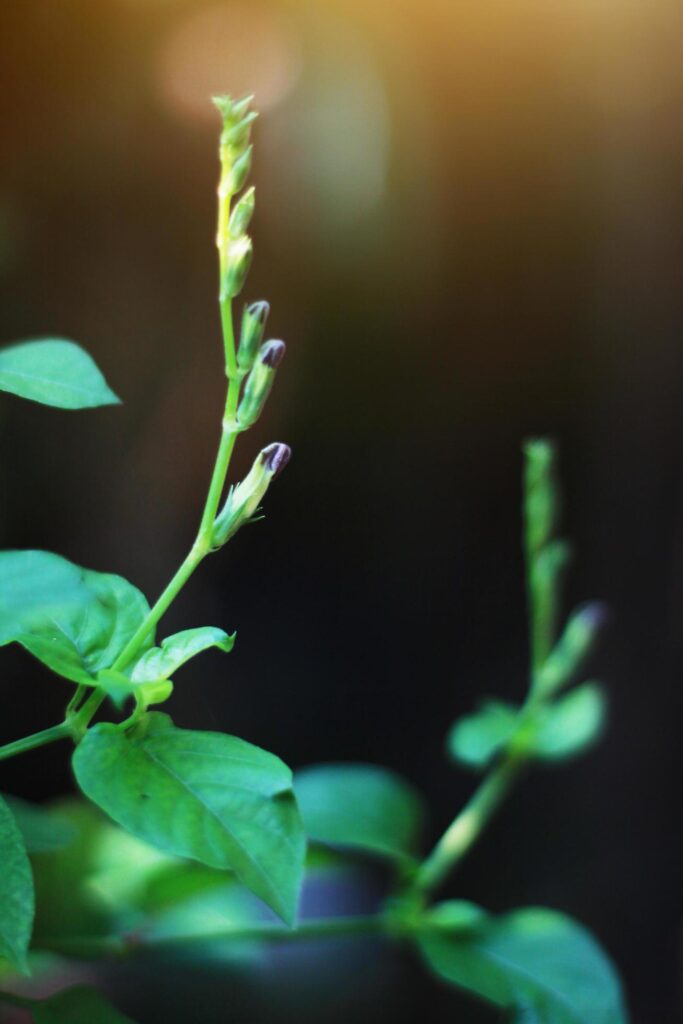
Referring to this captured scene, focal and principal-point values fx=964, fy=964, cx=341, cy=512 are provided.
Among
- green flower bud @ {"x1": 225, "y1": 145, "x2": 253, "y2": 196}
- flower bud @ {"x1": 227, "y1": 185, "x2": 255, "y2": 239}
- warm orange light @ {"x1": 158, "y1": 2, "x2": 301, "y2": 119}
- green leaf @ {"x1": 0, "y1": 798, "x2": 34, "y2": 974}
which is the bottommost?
green leaf @ {"x1": 0, "y1": 798, "x2": 34, "y2": 974}

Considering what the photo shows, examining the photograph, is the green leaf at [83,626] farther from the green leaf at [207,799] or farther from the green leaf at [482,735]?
the green leaf at [482,735]

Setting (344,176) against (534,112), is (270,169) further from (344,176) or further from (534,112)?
(534,112)

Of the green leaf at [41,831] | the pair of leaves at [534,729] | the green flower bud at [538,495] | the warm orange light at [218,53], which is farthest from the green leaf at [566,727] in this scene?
the warm orange light at [218,53]

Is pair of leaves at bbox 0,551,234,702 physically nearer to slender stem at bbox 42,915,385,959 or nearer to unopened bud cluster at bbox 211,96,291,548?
unopened bud cluster at bbox 211,96,291,548

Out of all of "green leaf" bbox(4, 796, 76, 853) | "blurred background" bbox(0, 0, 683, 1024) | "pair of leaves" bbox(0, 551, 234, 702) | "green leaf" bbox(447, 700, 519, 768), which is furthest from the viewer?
"blurred background" bbox(0, 0, 683, 1024)

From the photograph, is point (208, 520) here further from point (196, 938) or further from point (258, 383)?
point (196, 938)

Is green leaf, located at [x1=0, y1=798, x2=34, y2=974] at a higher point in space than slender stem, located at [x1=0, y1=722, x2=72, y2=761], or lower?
lower

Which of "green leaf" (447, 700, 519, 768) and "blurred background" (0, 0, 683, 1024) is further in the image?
"blurred background" (0, 0, 683, 1024)

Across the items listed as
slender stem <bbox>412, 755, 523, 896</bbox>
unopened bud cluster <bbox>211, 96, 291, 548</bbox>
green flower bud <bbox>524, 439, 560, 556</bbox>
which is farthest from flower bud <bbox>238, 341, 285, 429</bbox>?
slender stem <bbox>412, 755, 523, 896</bbox>

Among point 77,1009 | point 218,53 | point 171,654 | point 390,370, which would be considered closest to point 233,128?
point 171,654
